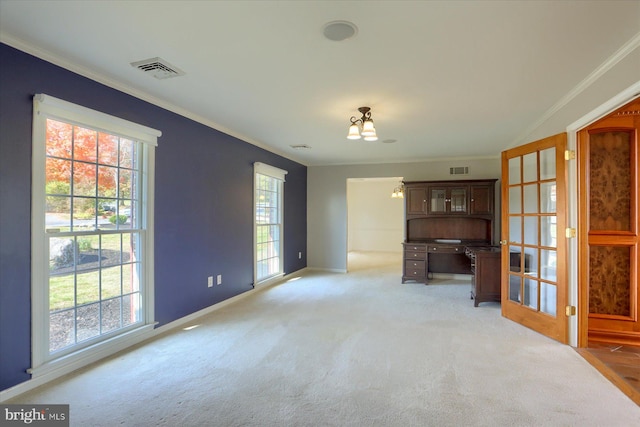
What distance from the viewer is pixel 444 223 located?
640 centimetres

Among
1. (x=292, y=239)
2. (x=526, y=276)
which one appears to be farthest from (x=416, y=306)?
(x=292, y=239)

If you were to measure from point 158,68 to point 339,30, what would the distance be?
1543mm

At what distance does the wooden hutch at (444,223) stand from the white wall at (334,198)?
0.51 m

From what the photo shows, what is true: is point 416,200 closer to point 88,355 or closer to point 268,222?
point 268,222

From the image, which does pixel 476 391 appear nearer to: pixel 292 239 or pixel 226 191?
pixel 226 191

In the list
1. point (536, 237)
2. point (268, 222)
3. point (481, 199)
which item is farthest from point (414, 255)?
point (268, 222)

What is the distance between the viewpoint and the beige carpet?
1940 mm

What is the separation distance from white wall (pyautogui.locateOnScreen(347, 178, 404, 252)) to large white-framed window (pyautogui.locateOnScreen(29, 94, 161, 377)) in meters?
8.18

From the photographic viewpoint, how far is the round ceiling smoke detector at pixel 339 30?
1881 mm

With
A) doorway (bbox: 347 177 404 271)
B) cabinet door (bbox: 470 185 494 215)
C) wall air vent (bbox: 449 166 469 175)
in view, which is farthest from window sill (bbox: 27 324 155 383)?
doorway (bbox: 347 177 404 271)

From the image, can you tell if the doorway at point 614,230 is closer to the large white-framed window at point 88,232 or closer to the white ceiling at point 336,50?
the white ceiling at point 336,50

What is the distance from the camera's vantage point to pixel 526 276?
3.54m

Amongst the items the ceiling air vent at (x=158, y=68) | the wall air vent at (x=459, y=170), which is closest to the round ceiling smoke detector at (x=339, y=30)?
the ceiling air vent at (x=158, y=68)

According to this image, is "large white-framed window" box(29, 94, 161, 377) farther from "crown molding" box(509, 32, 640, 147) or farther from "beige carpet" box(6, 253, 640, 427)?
Result: "crown molding" box(509, 32, 640, 147)
